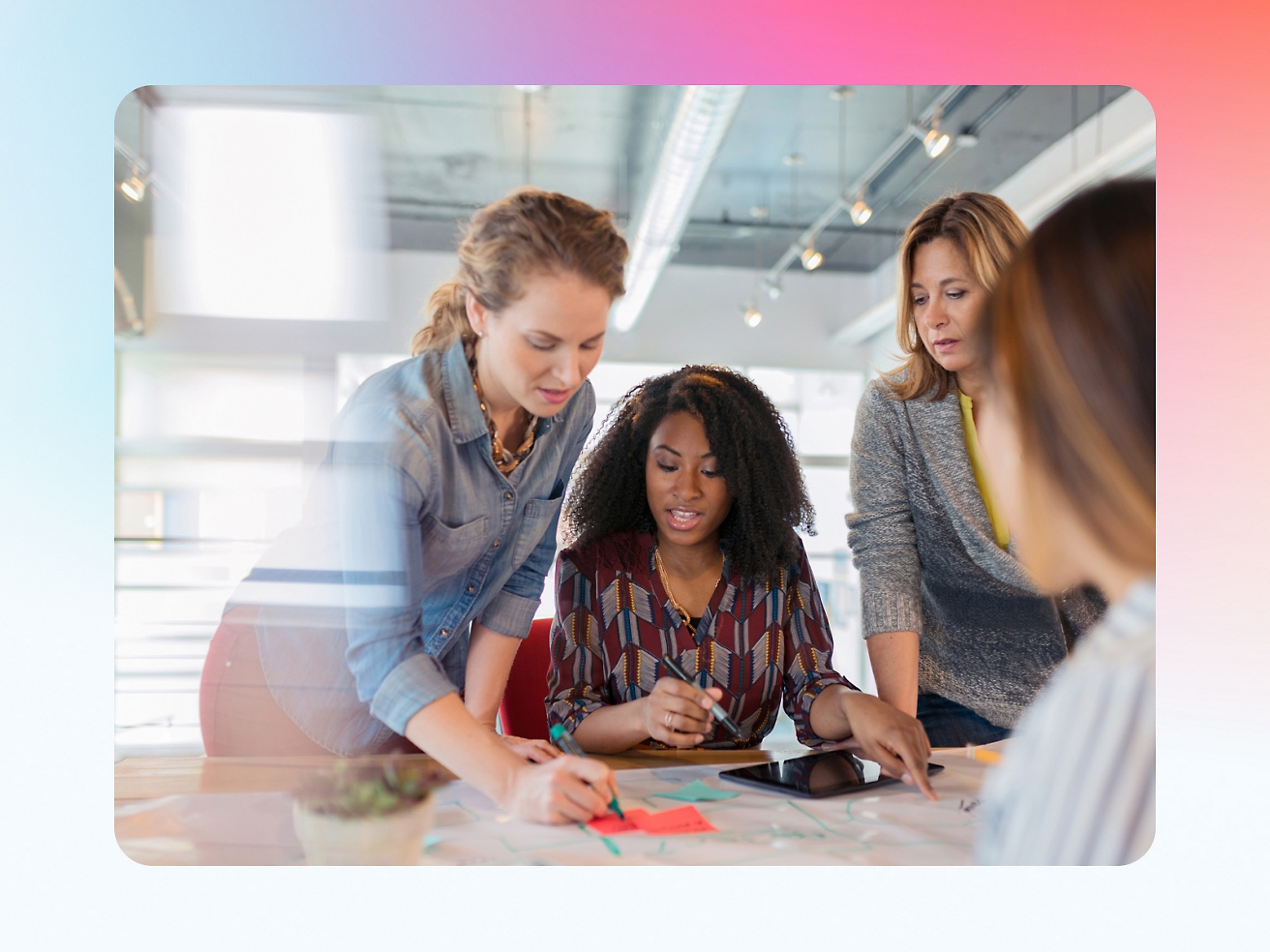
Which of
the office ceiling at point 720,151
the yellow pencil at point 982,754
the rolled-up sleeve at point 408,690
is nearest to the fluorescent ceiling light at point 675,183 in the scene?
the office ceiling at point 720,151

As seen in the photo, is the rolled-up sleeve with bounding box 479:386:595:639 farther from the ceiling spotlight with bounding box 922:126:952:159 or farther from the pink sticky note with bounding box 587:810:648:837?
the ceiling spotlight with bounding box 922:126:952:159

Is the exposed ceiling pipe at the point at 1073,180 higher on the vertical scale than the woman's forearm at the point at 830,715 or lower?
higher

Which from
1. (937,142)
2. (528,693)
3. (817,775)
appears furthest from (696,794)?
(937,142)

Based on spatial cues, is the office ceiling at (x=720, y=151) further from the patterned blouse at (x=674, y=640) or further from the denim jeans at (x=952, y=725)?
the denim jeans at (x=952, y=725)

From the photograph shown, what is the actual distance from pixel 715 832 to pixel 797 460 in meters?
0.47

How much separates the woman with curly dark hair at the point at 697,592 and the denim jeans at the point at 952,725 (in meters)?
0.02

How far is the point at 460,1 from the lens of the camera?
130cm

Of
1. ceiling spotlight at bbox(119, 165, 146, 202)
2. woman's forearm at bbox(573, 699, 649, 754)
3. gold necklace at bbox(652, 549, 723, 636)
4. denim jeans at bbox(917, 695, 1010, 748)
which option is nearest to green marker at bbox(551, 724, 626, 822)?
woman's forearm at bbox(573, 699, 649, 754)

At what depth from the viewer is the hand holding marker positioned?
4.35 feet

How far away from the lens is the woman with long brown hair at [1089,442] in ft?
3.12

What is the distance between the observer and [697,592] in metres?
1.40

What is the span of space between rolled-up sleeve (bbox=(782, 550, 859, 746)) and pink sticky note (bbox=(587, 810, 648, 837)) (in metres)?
0.27

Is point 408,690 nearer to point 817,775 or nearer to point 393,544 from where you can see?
point 393,544

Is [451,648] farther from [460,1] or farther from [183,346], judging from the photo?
[460,1]
